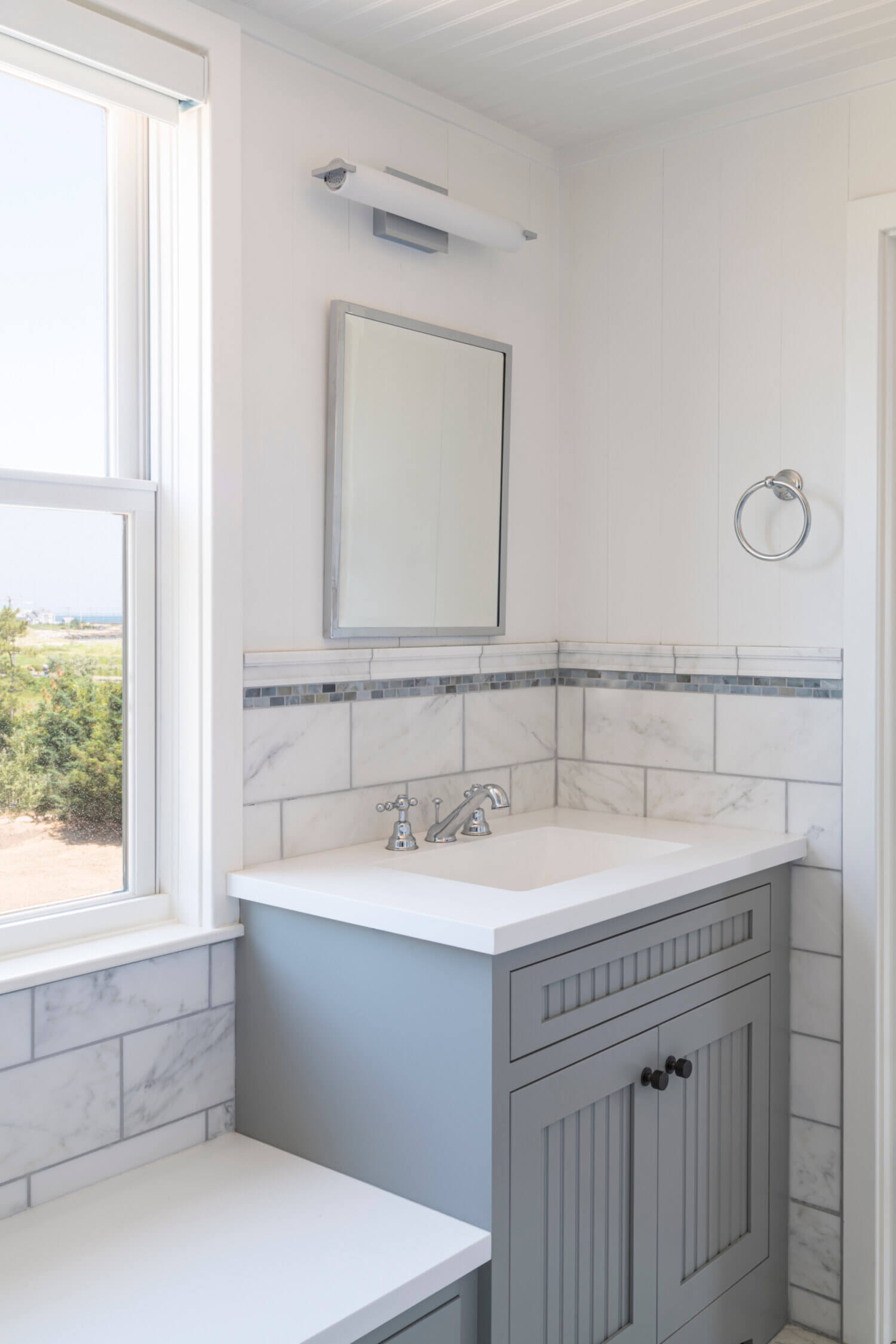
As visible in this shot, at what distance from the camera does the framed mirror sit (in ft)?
6.88

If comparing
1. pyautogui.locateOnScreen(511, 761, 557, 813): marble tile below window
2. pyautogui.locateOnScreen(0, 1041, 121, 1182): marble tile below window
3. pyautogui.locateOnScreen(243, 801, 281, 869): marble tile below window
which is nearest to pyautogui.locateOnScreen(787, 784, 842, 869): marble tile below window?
pyautogui.locateOnScreen(511, 761, 557, 813): marble tile below window

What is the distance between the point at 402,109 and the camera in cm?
222

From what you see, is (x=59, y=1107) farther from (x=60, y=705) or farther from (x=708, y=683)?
(x=708, y=683)

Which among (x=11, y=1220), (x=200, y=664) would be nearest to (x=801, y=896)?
(x=200, y=664)

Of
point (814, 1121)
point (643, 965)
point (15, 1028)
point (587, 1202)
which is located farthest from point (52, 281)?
point (814, 1121)

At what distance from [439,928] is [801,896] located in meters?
0.99

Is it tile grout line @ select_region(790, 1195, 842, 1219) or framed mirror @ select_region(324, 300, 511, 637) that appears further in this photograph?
tile grout line @ select_region(790, 1195, 842, 1219)

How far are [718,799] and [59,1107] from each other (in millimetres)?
1404

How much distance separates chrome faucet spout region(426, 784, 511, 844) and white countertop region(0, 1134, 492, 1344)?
654 millimetres

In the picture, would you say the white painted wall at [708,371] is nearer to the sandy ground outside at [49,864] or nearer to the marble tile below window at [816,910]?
the marble tile below window at [816,910]

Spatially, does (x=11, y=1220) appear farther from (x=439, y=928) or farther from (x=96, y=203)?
(x=96, y=203)

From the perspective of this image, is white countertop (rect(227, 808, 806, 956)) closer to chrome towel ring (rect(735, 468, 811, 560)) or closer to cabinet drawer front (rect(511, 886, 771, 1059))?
cabinet drawer front (rect(511, 886, 771, 1059))

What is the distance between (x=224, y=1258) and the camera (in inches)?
59.2

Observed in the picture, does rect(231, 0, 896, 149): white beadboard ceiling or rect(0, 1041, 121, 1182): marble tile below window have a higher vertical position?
rect(231, 0, 896, 149): white beadboard ceiling
